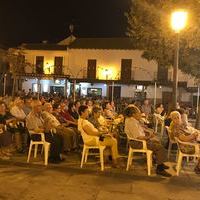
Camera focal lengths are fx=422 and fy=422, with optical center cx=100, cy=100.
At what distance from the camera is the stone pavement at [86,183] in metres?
6.78

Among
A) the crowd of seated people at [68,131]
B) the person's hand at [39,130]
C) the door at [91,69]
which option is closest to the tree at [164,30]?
the crowd of seated people at [68,131]

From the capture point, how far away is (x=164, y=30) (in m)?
14.9

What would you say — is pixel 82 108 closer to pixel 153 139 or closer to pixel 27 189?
pixel 153 139

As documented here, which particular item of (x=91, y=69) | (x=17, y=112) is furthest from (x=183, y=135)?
(x=91, y=69)

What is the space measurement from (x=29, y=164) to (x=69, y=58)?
3363 cm

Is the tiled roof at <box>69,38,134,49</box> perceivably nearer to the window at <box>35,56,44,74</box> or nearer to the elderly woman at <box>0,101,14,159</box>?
the window at <box>35,56,44,74</box>

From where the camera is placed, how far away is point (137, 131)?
28.0 ft

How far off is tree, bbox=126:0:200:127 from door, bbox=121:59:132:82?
2154 cm

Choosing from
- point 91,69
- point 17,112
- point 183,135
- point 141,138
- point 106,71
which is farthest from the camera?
point 91,69

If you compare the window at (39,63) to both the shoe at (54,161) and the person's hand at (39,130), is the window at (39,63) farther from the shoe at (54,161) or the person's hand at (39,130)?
the shoe at (54,161)

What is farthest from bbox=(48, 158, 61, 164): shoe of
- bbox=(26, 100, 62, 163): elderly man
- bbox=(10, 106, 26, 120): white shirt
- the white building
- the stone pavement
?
the white building

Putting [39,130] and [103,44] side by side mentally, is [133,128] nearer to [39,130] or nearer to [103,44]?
[39,130]

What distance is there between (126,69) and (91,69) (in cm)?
350

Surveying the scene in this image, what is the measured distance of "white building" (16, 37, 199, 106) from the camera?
40312mm
